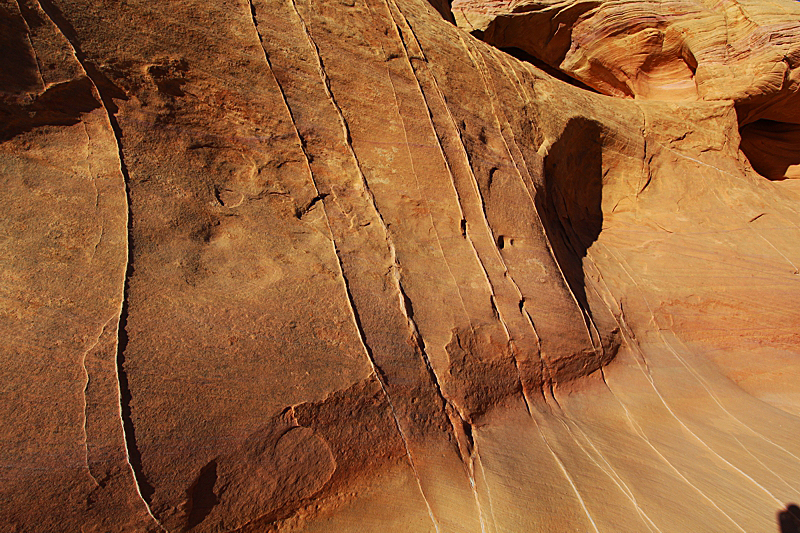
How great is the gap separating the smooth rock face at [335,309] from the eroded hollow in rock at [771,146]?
3.07 metres

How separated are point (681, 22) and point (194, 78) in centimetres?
629

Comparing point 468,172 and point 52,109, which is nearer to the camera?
point 52,109

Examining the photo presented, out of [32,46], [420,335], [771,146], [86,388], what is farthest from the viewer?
[771,146]

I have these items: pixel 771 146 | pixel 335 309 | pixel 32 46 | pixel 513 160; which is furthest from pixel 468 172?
pixel 771 146

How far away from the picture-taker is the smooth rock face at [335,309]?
5.97 feet

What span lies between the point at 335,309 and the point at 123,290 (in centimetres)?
98

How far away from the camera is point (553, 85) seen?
15.1 ft

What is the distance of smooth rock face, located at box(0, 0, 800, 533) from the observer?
1818 millimetres

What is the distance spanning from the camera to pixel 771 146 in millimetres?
6672

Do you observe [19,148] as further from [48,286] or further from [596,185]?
[596,185]

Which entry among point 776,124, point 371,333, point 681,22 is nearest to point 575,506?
point 371,333

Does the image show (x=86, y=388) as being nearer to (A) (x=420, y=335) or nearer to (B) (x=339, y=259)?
(B) (x=339, y=259)

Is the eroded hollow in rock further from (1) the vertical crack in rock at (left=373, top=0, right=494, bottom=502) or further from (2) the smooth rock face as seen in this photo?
(1) the vertical crack in rock at (left=373, top=0, right=494, bottom=502)

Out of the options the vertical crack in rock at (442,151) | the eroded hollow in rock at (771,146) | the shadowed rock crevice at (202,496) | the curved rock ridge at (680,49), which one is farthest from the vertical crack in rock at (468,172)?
the eroded hollow in rock at (771,146)
